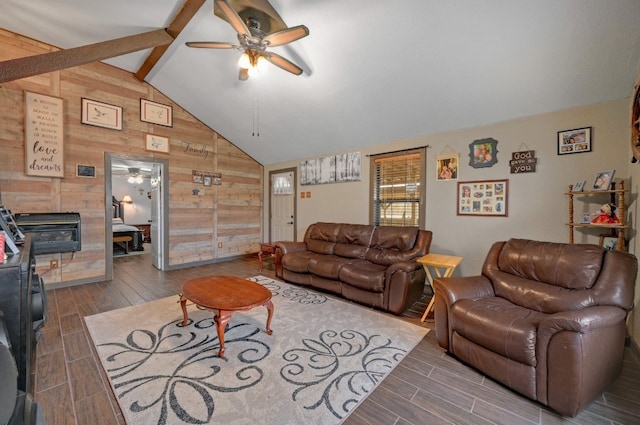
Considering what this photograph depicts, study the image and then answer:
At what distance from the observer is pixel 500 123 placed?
3354 millimetres

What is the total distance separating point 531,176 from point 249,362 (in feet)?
12.0

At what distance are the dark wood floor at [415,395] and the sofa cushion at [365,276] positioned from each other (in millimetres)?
781

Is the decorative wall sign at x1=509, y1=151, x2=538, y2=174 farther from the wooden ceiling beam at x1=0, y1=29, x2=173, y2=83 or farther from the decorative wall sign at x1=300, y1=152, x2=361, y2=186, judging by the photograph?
the wooden ceiling beam at x1=0, y1=29, x2=173, y2=83

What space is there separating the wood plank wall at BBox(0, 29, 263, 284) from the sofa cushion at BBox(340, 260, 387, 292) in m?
3.46

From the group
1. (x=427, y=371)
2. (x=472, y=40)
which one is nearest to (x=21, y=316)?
(x=427, y=371)

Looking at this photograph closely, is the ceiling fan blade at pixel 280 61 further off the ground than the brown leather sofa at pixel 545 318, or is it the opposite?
the ceiling fan blade at pixel 280 61

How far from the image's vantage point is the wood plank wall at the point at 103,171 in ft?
11.8

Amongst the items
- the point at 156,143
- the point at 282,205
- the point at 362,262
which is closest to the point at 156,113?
the point at 156,143

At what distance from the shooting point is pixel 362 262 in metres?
3.73

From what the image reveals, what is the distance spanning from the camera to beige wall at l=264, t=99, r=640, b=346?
2676mm

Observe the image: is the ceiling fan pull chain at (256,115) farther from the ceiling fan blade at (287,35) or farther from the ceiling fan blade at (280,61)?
the ceiling fan blade at (287,35)

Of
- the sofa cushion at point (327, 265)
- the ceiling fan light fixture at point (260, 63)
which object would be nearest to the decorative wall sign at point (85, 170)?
the ceiling fan light fixture at point (260, 63)

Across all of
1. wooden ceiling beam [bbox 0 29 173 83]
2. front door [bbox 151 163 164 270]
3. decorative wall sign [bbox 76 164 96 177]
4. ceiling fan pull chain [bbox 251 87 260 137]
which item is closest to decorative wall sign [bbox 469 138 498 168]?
ceiling fan pull chain [bbox 251 87 260 137]

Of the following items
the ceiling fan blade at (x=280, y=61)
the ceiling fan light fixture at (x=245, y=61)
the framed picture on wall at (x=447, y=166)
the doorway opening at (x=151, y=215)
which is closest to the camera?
the ceiling fan light fixture at (x=245, y=61)
